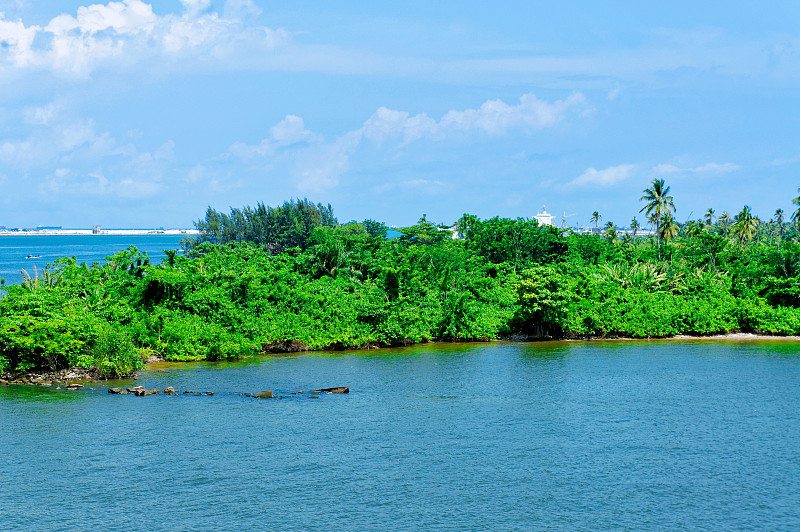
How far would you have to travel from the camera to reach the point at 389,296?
2192 inches

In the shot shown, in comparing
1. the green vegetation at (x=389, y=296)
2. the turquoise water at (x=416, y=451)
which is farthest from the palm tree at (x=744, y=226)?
the turquoise water at (x=416, y=451)

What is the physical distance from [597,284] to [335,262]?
19.6 m

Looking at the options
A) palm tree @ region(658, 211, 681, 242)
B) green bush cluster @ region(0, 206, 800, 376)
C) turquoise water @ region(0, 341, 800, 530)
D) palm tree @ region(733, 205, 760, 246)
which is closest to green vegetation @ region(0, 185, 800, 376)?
green bush cluster @ region(0, 206, 800, 376)

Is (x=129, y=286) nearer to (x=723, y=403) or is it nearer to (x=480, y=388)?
(x=480, y=388)

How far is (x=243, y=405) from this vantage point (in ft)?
113

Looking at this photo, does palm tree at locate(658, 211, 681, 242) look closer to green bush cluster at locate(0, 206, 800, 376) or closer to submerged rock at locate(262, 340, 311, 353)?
green bush cluster at locate(0, 206, 800, 376)

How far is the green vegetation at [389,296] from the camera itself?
41.9 metres

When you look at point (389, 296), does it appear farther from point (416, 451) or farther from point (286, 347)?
point (416, 451)

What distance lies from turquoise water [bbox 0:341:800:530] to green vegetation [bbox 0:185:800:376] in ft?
11.1

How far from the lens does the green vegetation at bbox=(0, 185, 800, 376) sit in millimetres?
41938

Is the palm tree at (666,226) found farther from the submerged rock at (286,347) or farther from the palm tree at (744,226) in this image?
the submerged rock at (286,347)

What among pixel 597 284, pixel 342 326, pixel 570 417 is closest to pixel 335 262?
pixel 342 326

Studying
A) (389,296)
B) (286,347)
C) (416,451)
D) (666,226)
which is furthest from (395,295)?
(666,226)

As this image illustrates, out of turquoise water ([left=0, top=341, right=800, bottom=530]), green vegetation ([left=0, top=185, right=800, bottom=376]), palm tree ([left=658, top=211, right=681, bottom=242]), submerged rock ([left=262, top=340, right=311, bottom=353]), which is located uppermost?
palm tree ([left=658, top=211, right=681, bottom=242])
